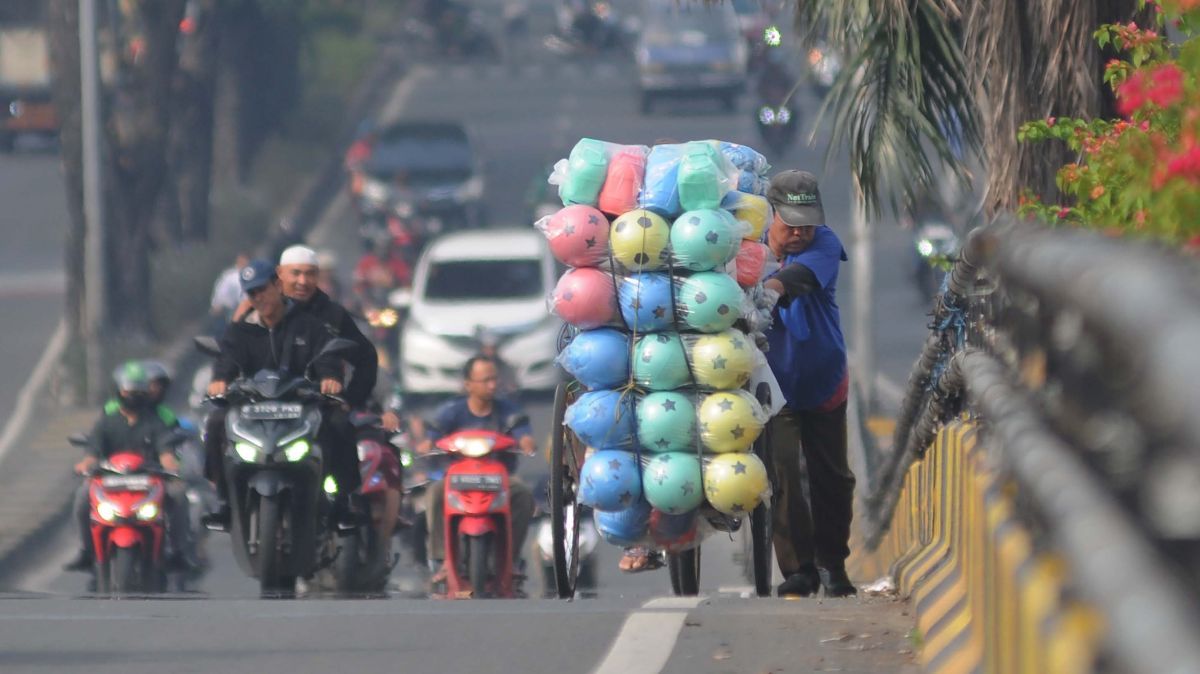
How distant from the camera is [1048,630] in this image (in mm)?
Result: 3318

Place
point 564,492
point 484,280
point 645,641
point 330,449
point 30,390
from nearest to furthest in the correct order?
point 645,641 → point 564,492 → point 330,449 → point 30,390 → point 484,280

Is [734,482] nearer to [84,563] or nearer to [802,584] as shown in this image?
[802,584]

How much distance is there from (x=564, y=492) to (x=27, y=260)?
3138cm

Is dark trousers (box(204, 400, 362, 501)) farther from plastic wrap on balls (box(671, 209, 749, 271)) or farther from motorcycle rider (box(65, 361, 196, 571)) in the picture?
plastic wrap on balls (box(671, 209, 749, 271))

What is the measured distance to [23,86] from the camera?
49.3 metres

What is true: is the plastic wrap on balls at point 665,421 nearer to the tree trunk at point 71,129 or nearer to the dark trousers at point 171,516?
the dark trousers at point 171,516

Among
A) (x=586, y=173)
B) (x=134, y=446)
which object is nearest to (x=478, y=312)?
(x=134, y=446)

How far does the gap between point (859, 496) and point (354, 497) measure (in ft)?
12.3

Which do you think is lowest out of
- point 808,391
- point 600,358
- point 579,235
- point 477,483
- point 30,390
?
point 30,390

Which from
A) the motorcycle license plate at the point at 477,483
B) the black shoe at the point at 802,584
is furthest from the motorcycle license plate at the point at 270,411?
the black shoe at the point at 802,584

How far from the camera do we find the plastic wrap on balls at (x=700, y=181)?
26.5ft

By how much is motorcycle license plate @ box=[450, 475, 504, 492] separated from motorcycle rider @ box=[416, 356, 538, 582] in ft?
0.86

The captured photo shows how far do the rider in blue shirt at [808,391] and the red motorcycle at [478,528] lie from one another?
9.69ft

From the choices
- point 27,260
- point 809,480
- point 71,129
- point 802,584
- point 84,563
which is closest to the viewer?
point 802,584
